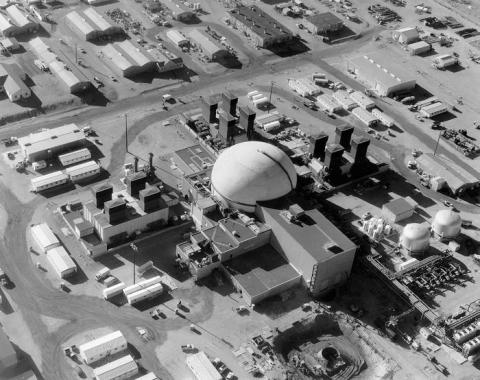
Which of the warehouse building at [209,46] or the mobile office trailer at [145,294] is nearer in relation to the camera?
the mobile office trailer at [145,294]

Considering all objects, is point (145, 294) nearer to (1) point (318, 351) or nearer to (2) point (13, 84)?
(1) point (318, 351)

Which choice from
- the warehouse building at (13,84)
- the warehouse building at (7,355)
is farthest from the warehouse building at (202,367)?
the warehouse building at (13,84)

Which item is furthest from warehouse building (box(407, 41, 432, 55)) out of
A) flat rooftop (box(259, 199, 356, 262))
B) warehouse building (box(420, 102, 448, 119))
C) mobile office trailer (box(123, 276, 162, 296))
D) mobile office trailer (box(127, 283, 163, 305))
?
mobile office trailer (box(127, 283, 163, 305))

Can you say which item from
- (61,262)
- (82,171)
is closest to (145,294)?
(61,262)

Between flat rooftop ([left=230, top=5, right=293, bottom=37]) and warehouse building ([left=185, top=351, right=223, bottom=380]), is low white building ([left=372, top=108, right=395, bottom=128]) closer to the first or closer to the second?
flat rooftop ([left=230, top=5, right=293, bottom=37])

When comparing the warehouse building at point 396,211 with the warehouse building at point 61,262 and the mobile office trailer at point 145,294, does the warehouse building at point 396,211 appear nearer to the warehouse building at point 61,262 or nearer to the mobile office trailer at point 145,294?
the mobile office trailer at point 145,294

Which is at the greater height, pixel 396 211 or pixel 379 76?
pixel 379 76

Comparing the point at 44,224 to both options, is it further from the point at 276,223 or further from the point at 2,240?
the point at 276,223
